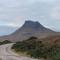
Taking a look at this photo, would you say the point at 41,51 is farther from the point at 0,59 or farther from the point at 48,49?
the point at 0,59

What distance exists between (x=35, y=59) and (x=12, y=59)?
4.10m

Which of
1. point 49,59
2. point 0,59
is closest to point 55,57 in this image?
point 49,59

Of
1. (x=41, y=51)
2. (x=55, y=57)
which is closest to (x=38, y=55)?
(x=41, y=51)

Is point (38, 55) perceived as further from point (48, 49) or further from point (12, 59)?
point (12, 59)

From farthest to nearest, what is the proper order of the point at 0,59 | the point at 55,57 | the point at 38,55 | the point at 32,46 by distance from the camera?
1. the point at 32,46
2. the point at 38,55
3. the point at 0,59
4. the point at 55,57

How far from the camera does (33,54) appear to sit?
222ft

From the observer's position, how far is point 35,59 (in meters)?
58.8

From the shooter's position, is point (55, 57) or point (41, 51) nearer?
point (55, 57)

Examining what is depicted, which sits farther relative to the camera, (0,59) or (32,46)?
(32,46)

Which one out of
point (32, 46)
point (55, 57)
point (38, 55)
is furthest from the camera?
point (32, 46)

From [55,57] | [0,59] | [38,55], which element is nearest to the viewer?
[55,57]

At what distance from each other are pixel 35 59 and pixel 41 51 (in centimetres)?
785

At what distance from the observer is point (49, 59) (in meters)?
54.5

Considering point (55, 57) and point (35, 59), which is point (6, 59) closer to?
point (35, 59)
